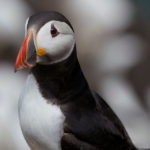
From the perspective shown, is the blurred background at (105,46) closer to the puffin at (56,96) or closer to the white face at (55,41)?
the puffin at (56,96)

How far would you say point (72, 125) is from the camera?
1.43 metres

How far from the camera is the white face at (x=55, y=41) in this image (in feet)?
4.33

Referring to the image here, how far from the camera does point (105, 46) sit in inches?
150

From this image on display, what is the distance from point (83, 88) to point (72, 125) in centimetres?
16

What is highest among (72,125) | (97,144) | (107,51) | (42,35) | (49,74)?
(42,35)

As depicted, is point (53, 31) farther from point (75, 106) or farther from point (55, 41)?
point (75, 106)

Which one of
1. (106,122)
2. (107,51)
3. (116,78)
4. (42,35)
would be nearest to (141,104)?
(116,78)

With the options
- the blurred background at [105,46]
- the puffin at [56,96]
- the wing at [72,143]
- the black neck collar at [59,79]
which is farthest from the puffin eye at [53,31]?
the blurred background at [105,46]

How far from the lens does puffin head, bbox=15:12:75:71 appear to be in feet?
4.33

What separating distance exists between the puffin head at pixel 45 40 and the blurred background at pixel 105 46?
217 centimetres

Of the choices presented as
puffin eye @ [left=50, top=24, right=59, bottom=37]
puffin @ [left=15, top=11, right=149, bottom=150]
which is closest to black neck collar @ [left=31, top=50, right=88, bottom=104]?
puffin @ [left=15, top=11, right=149, bottom=150]

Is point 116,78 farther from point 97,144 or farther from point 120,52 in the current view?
point 97,144

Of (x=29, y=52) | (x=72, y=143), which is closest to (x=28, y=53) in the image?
(x=29, y=52)

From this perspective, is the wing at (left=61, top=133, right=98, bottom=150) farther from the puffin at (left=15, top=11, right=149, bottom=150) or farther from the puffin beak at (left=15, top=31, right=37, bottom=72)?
the puffin beak at (left=15, top=31, right=37, bottom=72)
